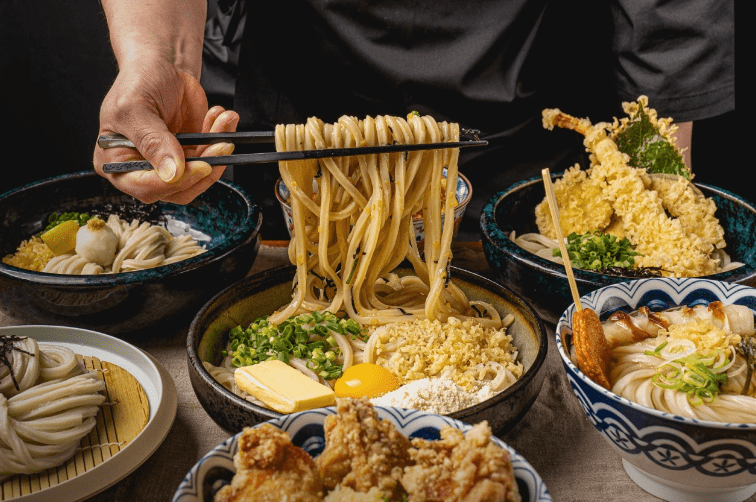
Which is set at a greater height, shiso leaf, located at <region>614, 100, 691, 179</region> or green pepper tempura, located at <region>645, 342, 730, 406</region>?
shiso leaf, located at <region>614, 100, 691, 179</region>

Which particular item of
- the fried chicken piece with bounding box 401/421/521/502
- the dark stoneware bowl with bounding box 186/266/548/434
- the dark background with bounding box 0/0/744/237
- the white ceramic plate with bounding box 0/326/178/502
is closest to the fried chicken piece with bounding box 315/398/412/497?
the fried chicken piece with bounding box 401/421/521/502

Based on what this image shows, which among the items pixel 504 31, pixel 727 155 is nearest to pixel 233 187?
pixel 504 31

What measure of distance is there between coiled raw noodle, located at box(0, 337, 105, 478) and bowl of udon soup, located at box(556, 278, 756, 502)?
1.20 m

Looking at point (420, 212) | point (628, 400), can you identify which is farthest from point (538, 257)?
point (628, 400)

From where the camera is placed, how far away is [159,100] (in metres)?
2.31

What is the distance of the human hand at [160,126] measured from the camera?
6.31ft

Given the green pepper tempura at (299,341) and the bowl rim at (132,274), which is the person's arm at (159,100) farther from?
the green pepper tempura at (299,341)

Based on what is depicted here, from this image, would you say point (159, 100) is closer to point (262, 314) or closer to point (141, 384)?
point (262, 314)

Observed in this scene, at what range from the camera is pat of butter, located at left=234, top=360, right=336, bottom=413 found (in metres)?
1.55

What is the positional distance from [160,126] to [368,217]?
0.74 m

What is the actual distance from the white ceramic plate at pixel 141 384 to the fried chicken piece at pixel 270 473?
0.45 meters

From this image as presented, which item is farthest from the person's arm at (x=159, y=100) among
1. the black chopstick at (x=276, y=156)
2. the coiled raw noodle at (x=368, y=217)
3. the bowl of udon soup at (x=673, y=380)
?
the bowl of udon soup at (x=673, y=380)

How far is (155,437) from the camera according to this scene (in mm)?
1486

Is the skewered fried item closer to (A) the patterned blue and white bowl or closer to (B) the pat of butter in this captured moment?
(A) the patterned blue and white bowl
